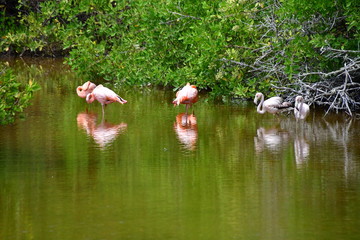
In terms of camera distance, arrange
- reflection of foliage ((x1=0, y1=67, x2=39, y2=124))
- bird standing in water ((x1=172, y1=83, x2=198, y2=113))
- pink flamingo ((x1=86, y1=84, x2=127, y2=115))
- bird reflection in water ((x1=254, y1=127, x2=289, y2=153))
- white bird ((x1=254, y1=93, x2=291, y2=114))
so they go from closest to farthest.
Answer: reflection of foliage ((x1=0, y1=67, x2=39, y2=124)) < bird reflection in water ((x1=254, y1=127, x2=289, y2=153)) < white bird ((x1=254, y1=93, x2=291, y2=114)) < bird standing in water ((x1=172, y1=83, x2=198, y2=113)) < pink flamingo ((x1=86, y1=84, x2=127, y2=115))

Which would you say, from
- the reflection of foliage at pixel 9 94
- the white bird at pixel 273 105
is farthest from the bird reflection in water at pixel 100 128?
the white bird at pixel 273 105

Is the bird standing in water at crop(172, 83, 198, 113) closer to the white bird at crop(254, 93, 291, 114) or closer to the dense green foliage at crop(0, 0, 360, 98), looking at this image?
the dense green foliage at crop(0, 0, 360, 98)

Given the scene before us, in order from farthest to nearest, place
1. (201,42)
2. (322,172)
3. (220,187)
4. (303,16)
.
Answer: (201,42)
(303,16)
(322,172)
(220,187)

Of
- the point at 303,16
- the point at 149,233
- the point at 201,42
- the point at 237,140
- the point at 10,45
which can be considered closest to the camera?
the point at 149,233

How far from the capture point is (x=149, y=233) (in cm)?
742

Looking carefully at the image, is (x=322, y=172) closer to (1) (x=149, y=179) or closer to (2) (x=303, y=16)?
(1) (x=149, y=179)

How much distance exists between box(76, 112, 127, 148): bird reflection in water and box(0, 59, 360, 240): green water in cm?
2

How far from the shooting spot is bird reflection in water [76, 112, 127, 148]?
12.5m

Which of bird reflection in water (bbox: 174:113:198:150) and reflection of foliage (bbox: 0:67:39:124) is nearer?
reflection of foliage (bbox: 0:67:39:124)

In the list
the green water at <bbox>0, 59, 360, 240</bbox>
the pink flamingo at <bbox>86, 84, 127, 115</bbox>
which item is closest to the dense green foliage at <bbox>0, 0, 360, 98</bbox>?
the green water at <bbox>0, 59, 360, 240</bbox>

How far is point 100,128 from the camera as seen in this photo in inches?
536

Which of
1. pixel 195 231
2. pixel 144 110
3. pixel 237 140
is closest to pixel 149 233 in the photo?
pixel 195 231

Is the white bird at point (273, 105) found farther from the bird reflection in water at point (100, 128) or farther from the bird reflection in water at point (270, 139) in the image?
the bird reflection in water at point (100, 128)

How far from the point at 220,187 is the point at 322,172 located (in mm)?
1455
